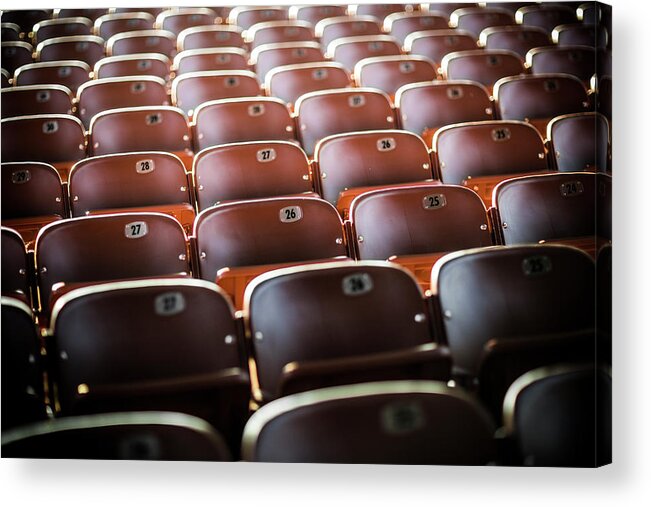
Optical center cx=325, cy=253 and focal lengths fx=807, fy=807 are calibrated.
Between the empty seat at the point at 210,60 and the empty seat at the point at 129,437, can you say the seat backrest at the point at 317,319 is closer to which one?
the empty seat at the point at 129,437

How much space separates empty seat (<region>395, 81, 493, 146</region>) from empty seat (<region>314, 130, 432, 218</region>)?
1.11 feet

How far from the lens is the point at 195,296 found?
2.09 meters

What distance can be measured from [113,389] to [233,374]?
293 millimetres

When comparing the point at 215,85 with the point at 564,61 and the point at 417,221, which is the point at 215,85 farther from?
the point at 564,61

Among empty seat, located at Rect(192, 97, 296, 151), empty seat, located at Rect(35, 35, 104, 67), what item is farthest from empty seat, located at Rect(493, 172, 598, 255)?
empty seat, located at Rect(35, 35, 104, 67)

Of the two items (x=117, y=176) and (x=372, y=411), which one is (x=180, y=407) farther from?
(x=117, y=176)

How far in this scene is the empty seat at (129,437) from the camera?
1728 mm

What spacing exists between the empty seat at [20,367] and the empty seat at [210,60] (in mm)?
1474

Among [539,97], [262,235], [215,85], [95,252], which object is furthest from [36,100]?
[539,97]

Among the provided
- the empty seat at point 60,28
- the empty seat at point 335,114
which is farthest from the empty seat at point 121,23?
the empty seat at point 335,114

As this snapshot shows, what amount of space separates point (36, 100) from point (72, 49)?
228mm

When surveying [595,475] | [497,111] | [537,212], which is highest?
[497,111]

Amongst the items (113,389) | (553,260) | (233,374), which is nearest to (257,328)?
(233,374)

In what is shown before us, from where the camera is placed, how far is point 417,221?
252cm
